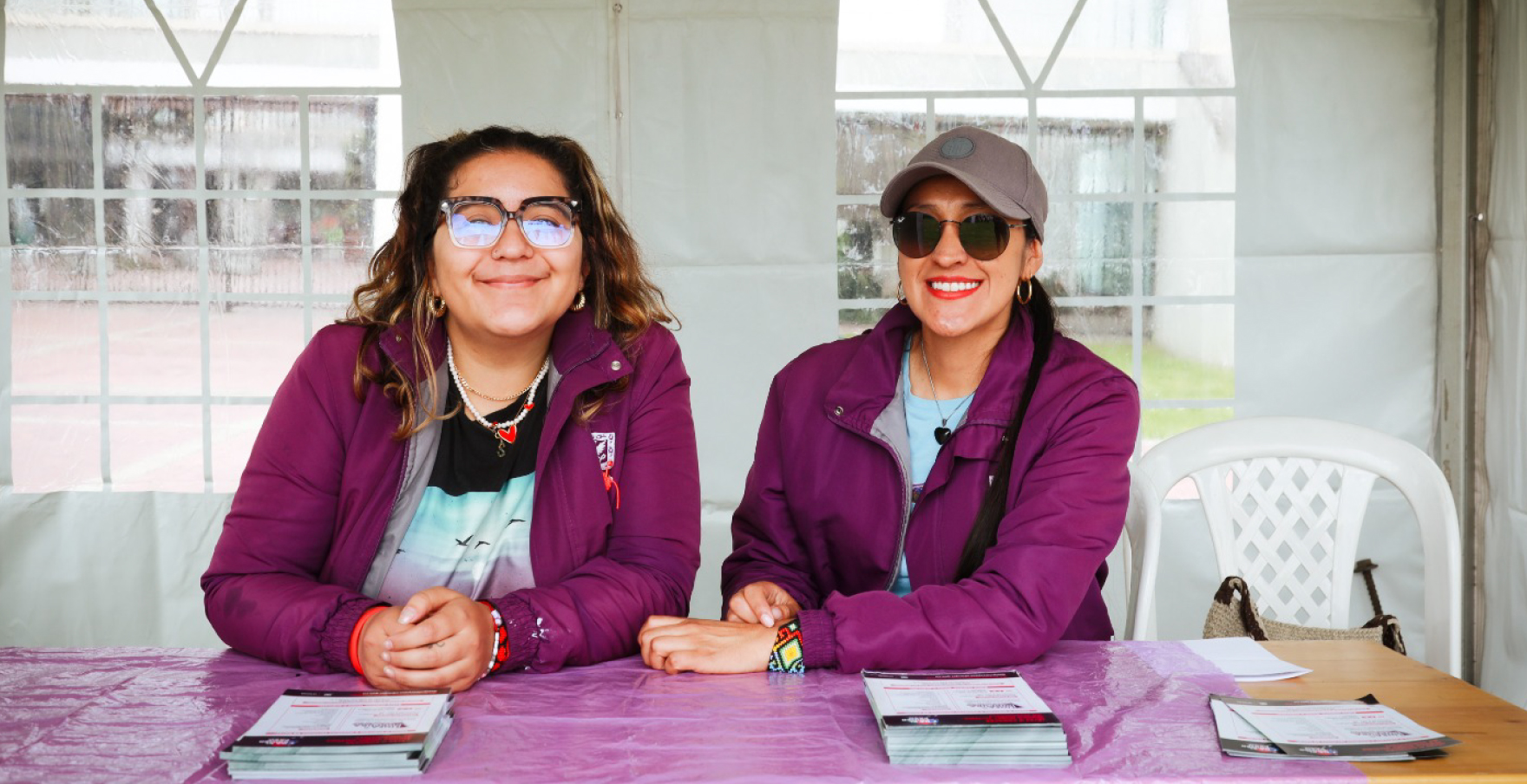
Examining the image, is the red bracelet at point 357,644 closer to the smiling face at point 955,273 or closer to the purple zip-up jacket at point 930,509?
the purple zip-up jacket at point 930,509

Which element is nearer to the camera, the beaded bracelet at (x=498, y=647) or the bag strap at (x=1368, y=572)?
the beaded bracelet at (x=498, y=647)

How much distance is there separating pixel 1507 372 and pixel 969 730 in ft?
9.63

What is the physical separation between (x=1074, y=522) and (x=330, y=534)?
1249 mm

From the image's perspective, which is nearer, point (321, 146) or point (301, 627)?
point (301, 627)

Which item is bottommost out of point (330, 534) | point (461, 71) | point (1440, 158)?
point (330, 534)

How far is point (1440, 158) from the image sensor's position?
Answer: 375cm

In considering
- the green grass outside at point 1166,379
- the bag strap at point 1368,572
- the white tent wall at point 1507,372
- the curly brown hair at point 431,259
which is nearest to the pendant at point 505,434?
the curly brown hair at point 431,259

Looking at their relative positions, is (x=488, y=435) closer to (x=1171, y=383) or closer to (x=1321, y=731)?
(x=1321, y=731)

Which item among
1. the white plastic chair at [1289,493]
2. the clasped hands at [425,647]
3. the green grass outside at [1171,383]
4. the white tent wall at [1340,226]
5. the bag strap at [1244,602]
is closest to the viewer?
the clasped hands at [425,647]

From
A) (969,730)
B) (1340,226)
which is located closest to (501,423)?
(969,730)

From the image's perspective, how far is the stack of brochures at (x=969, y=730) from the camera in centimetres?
138

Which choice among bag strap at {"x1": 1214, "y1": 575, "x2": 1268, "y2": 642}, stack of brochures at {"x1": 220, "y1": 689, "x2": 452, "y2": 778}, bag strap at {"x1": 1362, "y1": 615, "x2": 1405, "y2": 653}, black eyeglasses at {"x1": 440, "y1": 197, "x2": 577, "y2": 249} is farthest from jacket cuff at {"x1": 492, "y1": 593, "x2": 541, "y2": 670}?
bag strap at {"x1": 1362, "y1": 615, "x2": 1405, "y2": 653}

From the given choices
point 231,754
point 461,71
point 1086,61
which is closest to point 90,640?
point 461,71

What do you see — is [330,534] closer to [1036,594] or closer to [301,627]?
[301,627]
